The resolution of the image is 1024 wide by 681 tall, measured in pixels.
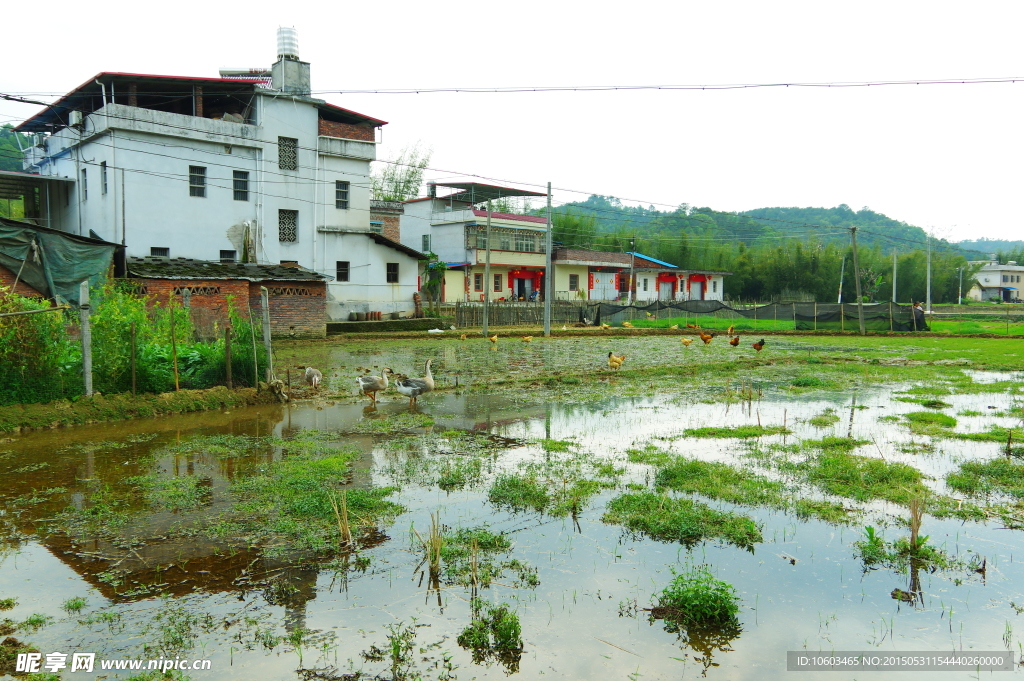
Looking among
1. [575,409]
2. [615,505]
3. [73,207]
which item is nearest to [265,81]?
[73,207]

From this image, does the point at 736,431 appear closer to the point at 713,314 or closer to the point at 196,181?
the point at 196,181

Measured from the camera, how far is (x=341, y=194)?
122 ft

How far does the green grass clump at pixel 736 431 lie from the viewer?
1048cm

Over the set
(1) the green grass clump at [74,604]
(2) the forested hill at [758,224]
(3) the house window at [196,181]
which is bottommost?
(1) the green grass clump at [74,604]

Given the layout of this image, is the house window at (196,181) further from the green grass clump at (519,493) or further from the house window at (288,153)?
the green grass clump at (519,493)

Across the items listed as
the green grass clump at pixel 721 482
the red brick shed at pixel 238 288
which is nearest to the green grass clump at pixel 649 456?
the green grass clump at pixel 721 482

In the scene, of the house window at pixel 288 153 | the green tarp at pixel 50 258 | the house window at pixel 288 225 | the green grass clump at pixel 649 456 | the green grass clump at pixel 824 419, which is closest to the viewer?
the green grass clump at pixel 649 456

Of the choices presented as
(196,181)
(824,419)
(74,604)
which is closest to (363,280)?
(196,181)

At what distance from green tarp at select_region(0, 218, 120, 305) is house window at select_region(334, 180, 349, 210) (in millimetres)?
15159

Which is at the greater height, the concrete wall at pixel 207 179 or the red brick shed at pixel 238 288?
the concrete wall at pixel 207 179

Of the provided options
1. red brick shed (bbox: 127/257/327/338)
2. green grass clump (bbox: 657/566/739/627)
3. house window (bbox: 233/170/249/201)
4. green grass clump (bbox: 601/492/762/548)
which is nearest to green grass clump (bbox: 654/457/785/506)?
green grass clump (bbox: 601/492/762/548)

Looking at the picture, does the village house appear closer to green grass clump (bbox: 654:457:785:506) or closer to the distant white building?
green grass clump (bbox: 654:457:785:506)

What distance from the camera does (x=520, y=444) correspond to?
10.1 metres

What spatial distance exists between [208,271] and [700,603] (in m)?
25.9
